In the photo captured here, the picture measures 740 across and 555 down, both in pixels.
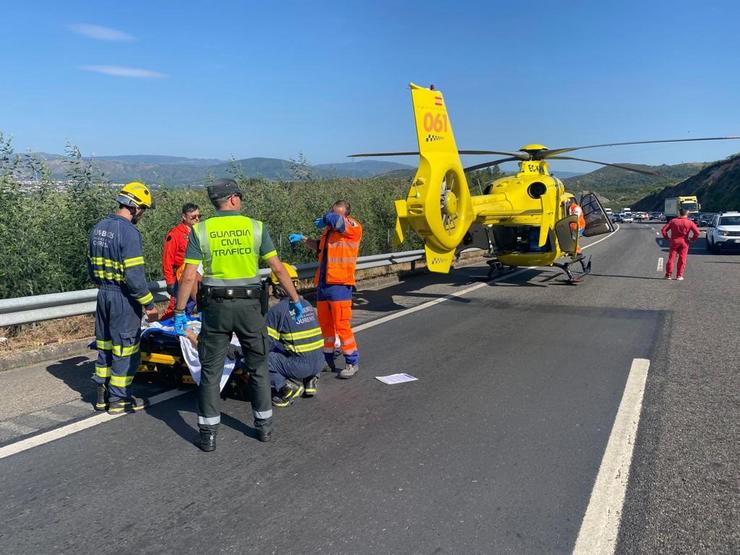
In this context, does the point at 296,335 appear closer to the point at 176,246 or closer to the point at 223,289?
the point at 223,289

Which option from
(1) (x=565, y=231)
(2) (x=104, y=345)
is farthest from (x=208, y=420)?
(1) (x=565, y=231)

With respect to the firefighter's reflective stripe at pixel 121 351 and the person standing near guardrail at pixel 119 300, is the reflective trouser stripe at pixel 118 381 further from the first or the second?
the firefighter's reflective stripe at pixel 121 351

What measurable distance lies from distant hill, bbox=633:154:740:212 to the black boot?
247 ft

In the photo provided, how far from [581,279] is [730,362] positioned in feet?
24.8

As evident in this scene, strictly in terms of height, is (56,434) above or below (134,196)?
below

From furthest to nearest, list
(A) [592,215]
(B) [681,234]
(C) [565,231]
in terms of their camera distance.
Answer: (A) [592,215], (B) [681,234], (C) [565,231]

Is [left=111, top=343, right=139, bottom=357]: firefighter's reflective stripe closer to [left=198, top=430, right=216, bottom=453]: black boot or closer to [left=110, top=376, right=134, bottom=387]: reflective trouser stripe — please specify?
[left=110, top=376, right=134, bottom=387]: reflective trouser stripe

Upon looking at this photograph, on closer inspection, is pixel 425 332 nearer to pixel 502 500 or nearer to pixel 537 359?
pixel 537 359

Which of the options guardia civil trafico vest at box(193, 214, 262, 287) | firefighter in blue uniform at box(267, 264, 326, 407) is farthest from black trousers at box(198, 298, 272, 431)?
firefighter in blue uniform at box(267, 264, 326, 407)

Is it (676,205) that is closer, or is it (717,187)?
(676,205)

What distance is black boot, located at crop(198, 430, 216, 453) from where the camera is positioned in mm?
4188

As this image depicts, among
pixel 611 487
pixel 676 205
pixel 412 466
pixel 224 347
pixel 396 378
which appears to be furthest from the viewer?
pixel 676 205

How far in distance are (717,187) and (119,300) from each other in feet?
309

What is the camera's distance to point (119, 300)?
4.93 m
